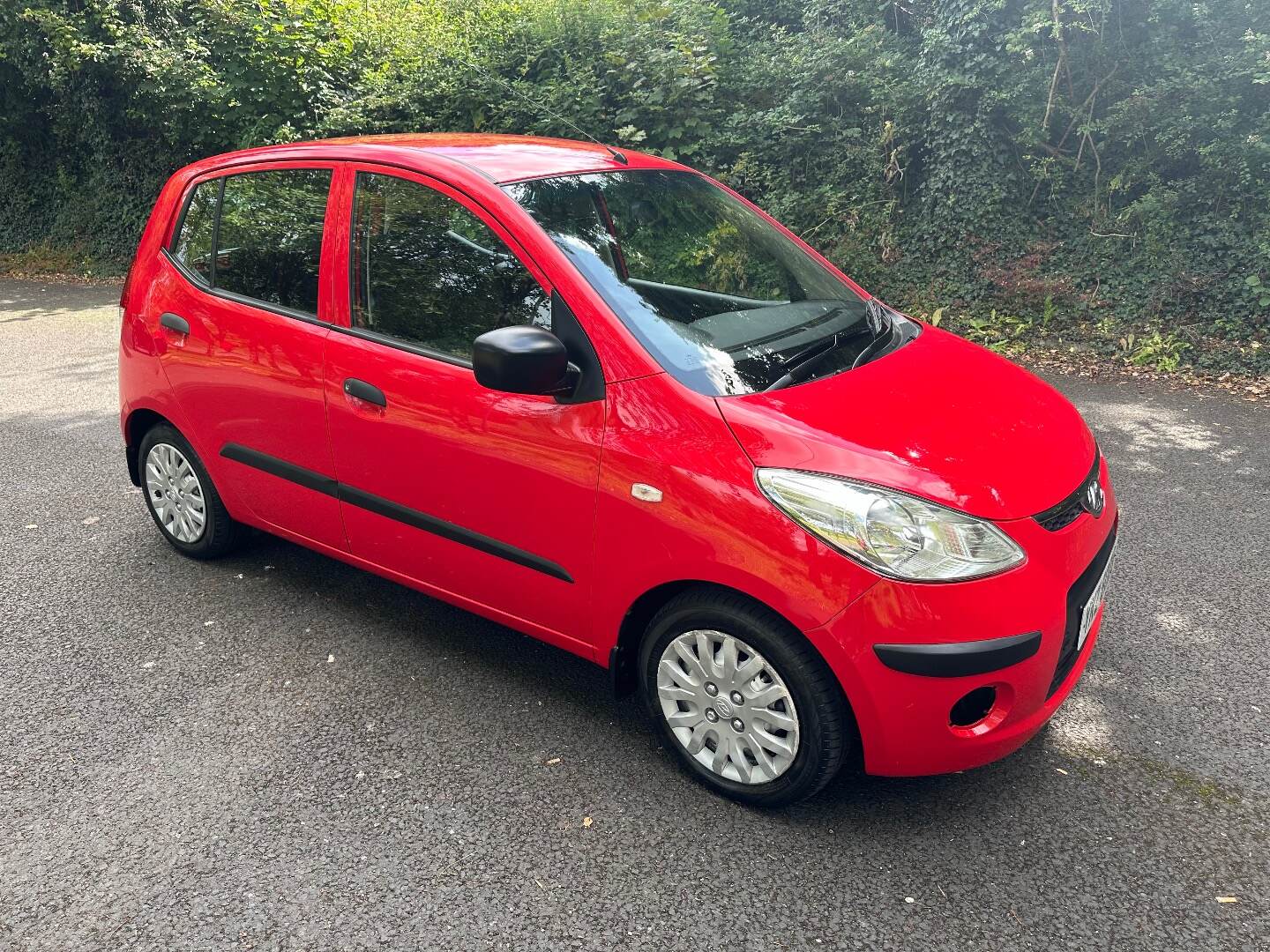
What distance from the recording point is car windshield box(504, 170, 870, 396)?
2.98 meters

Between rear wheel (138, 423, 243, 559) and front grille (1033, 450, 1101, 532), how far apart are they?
3.28m

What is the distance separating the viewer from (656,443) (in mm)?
2787

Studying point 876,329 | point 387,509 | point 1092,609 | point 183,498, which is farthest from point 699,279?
point 183,498

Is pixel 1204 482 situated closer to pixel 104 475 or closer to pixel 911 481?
pixel 911 481

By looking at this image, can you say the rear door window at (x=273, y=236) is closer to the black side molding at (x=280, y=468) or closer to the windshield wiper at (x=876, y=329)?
the black side molding at (x=280, y=468)

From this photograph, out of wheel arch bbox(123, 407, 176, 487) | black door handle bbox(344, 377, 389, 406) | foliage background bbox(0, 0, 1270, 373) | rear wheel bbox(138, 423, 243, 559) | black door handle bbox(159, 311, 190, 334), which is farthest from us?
foliage background bbox(0, 0, 1270, 373)

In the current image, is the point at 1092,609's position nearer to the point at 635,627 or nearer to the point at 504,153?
the point at 635,627

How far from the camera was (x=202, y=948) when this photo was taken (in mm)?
2424

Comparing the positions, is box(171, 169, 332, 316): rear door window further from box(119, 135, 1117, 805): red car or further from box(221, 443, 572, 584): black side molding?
box(221, 443, 572, 584): black side molding

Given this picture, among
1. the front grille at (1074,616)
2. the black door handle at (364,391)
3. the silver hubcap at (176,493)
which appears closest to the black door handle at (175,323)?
the silver hubcap at (176,493)

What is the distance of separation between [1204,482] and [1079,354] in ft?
9.77

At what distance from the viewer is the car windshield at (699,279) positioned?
9.77 feet

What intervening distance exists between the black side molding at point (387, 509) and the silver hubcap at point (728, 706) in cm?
46

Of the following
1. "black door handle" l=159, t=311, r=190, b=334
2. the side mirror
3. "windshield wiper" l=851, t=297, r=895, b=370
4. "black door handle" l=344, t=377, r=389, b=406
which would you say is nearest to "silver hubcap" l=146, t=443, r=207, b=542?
"black door handle" l=159, t=311, r=190, b=334
